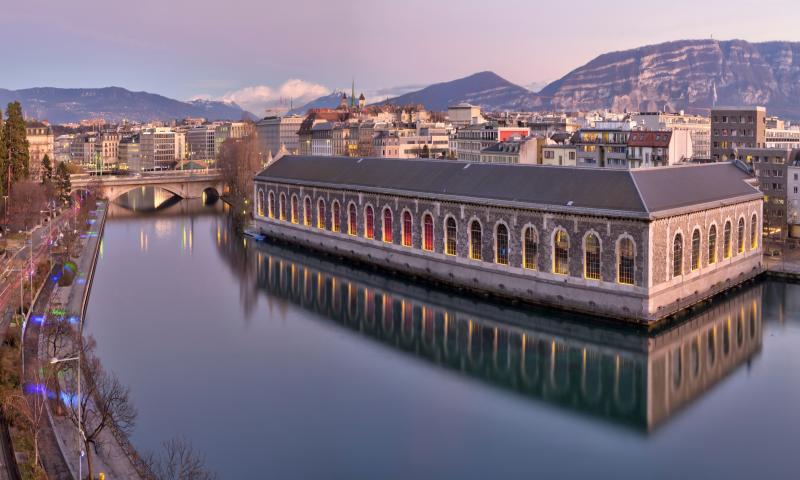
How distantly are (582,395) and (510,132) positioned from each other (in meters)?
71.9

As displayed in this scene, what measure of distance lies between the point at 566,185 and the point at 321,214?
27.7m

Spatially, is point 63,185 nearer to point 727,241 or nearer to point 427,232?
point 427,232

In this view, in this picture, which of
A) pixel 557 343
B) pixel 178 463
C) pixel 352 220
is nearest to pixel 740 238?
pixel 557 343

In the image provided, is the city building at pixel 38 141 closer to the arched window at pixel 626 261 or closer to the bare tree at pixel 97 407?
the bare tree at pixel 97 407

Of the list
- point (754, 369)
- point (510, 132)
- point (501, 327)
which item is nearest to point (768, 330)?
point (754, 369)

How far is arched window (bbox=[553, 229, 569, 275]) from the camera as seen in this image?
47094mm

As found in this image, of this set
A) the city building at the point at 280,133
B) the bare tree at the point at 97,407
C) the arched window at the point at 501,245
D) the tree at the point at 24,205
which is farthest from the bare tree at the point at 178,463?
the city building at the point at 280,133

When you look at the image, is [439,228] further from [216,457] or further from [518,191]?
[216,457]

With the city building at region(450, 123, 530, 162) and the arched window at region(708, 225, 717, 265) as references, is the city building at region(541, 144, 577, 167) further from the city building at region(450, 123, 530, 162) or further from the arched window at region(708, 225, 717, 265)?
the arched window at region(708, 225, 717, 265)

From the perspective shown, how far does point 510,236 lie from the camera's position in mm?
50469

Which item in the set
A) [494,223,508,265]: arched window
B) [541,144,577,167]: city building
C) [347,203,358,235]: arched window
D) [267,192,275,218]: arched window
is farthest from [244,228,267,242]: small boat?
[494,223,508,265]: arched window

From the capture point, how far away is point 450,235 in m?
55.5

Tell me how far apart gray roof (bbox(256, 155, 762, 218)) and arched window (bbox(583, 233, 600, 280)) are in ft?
5.18

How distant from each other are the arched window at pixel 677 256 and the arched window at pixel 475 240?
1209 cm
